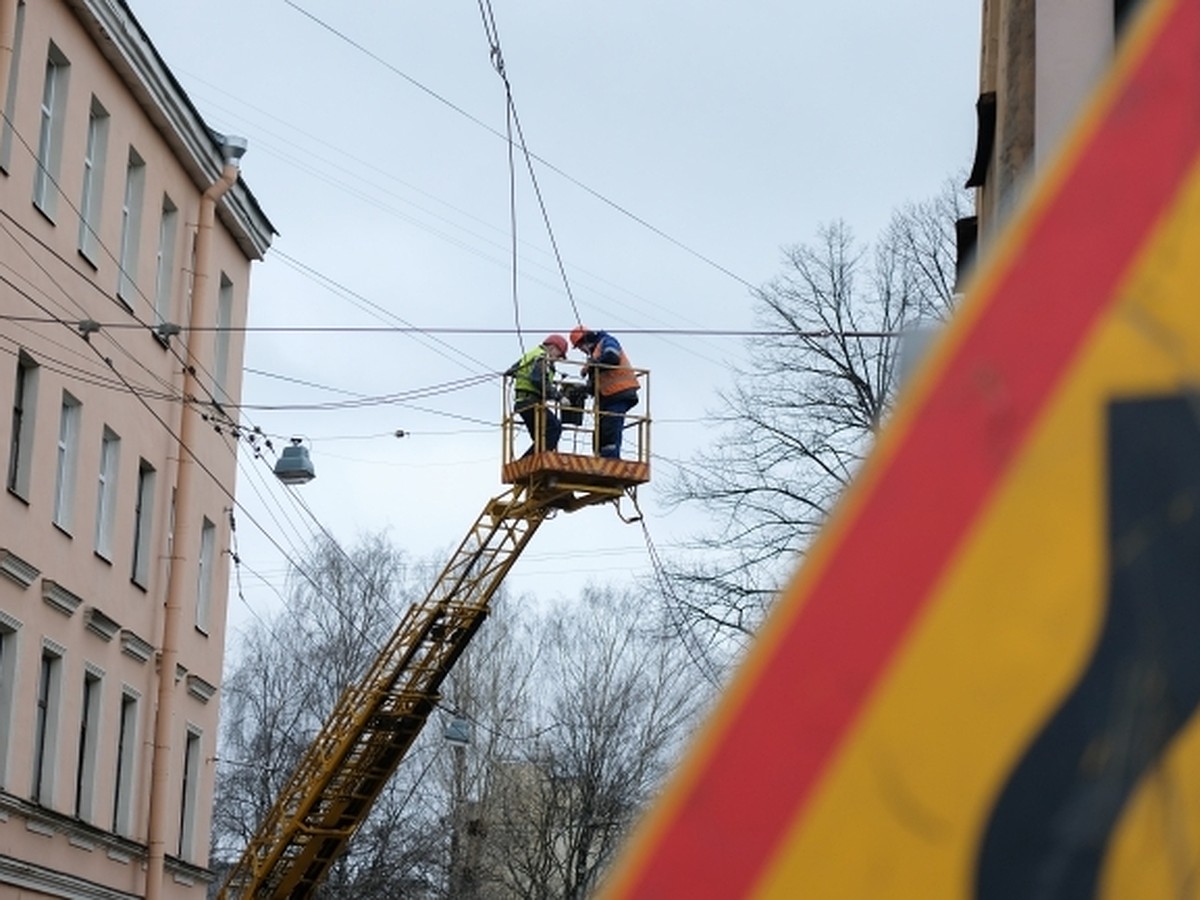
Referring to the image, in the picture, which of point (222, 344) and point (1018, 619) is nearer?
point (1018, 619)

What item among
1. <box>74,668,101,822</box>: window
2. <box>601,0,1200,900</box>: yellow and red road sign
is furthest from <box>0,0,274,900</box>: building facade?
<box>601,0,1200,900</box>: yellow and red road sign

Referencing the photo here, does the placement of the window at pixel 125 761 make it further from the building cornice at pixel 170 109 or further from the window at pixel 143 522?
the building cornice at pixel 170 109

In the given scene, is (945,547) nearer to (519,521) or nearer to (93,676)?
(519,521)

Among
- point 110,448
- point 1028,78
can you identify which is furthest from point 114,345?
point 1028,78

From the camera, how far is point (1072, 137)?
4.13 feet

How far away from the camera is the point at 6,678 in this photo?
1992 centimetres

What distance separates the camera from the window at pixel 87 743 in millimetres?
22109

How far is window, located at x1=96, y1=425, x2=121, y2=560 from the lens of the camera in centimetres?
2269

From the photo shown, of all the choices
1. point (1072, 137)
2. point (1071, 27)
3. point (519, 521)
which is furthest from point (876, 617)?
point (519, 521)

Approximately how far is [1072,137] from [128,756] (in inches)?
922

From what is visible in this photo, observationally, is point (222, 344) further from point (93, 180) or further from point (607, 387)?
point (607, 387)

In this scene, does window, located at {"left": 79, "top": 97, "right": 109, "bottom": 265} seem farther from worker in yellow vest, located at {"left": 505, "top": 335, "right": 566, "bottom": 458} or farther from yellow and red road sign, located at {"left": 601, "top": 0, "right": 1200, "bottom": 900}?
yellow and red road sign, located at {"left": 601, "top": 0, "right": 1200, "bottom": 900}

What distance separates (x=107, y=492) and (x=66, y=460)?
1.38 meters

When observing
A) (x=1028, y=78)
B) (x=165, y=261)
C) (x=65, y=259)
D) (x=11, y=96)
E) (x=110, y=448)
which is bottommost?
(x=1028, y=78)
